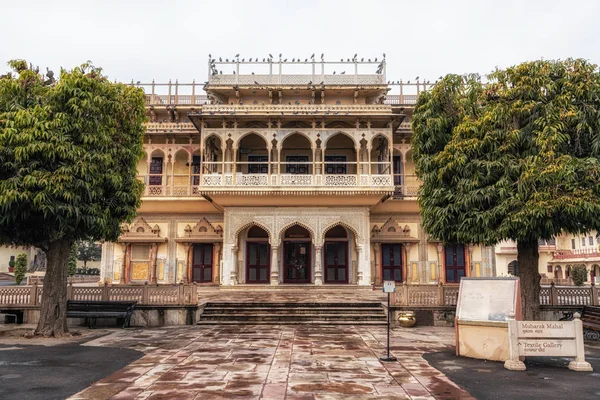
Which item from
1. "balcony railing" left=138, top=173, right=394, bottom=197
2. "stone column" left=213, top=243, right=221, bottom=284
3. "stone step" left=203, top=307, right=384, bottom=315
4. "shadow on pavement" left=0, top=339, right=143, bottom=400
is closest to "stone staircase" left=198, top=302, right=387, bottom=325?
"stone step" left=203, top=307, right=384, bottom=315

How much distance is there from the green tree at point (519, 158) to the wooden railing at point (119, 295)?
7876 mm

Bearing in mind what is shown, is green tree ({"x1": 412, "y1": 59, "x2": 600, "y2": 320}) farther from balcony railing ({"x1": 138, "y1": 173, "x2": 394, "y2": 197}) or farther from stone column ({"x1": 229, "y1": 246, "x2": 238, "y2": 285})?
stone column ({"x1": 229, "y1": 246, "x2": 238, "y2": 285})

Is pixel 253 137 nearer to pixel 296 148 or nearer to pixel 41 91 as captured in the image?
pixel 296 148

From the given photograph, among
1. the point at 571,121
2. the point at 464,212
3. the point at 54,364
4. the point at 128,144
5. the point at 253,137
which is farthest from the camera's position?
the point at 253,137

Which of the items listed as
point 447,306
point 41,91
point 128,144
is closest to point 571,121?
point 447,306

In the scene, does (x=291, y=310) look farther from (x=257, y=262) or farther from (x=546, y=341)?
(x=257, y=262)

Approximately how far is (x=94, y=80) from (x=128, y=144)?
1974 mm

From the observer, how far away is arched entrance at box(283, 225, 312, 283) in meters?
24.2

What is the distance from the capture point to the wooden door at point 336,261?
2416cm

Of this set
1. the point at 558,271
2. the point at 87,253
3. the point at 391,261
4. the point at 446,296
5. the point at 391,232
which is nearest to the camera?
the point at 446,296

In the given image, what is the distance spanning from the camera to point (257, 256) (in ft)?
79.6

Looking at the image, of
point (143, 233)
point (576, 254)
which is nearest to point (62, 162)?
point (143, 233)

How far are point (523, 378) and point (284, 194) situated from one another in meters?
15.1

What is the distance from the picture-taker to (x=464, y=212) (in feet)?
40.9
